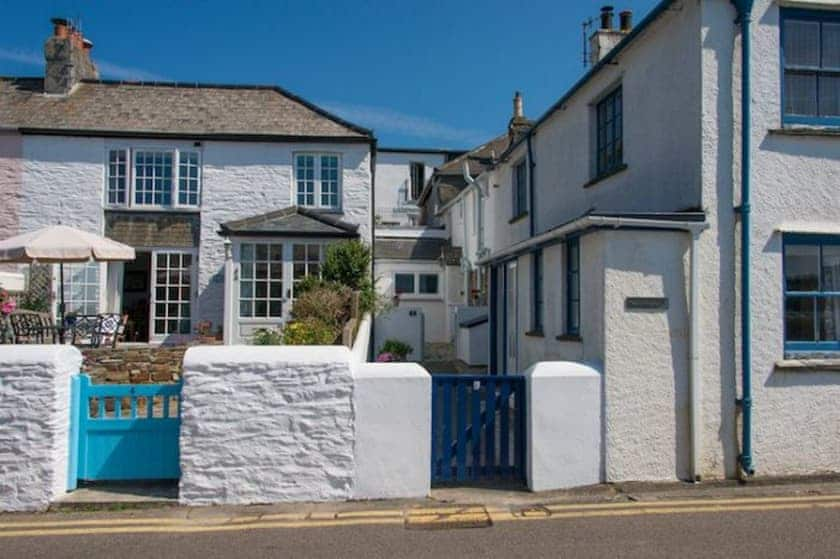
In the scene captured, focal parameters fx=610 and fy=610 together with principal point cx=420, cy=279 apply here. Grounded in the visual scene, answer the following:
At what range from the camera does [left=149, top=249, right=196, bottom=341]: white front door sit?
1717 centimetres

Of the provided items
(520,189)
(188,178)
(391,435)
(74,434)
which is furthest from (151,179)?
(391,435)

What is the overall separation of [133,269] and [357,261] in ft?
29.2

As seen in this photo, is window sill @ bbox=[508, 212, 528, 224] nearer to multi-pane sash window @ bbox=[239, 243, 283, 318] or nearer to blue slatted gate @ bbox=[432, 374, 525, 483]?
multi-pane sash window @ bbox=[239, 243, 283, 318]

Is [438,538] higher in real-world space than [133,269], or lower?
lower

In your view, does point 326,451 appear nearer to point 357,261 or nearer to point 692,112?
point 692,112

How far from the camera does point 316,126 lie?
18266 millimetres

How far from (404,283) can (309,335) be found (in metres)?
13.8

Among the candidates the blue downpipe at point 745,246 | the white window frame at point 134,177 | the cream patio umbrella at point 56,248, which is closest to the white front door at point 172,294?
the white window frame at point 134,177

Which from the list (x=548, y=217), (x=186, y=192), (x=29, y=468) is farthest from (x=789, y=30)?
(x=186, y=192)

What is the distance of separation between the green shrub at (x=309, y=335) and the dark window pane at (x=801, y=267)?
695 centimetres

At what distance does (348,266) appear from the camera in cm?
1513

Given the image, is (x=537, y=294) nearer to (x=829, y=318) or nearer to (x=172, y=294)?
(x=829, y=318)

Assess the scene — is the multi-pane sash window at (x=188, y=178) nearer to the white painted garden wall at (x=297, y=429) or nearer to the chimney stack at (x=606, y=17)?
the chimney stack at (x=606, y=17)

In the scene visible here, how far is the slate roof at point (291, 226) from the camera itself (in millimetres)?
16172
